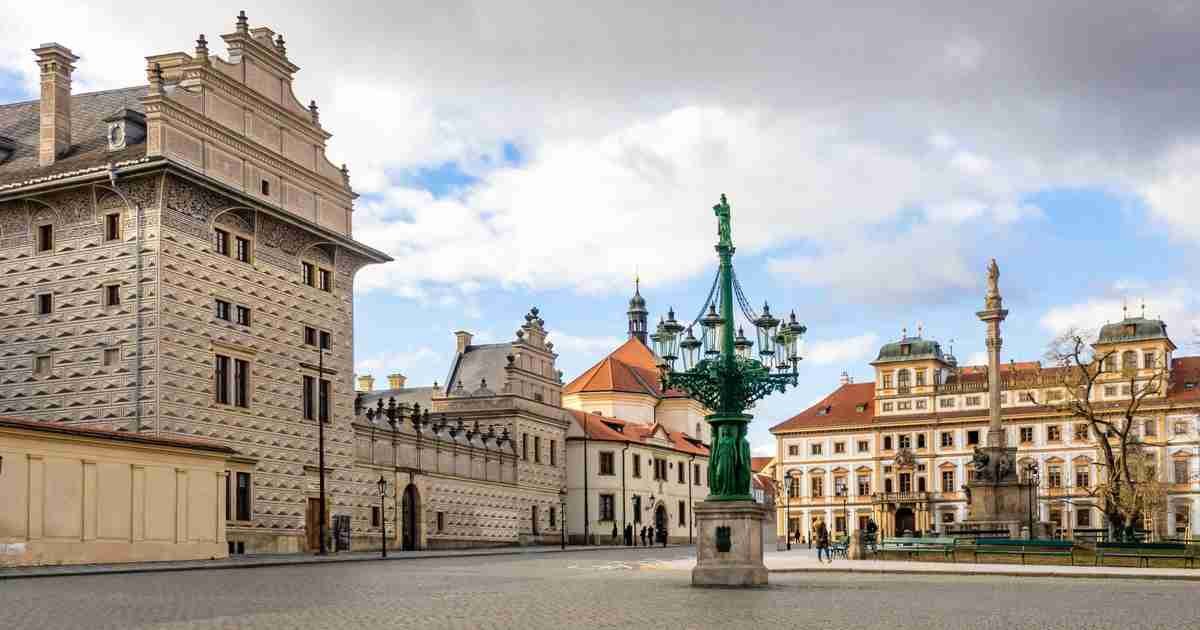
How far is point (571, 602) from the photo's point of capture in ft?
68.2

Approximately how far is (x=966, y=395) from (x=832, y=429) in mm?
10281

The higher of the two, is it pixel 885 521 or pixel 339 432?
pixel 339 432

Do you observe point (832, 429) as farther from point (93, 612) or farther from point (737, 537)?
point (93, 612)

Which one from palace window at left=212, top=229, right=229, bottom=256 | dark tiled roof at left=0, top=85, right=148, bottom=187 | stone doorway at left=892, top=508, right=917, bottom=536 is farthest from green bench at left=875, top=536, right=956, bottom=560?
stone doorway at left=892, top=508, right=917, bottom=536

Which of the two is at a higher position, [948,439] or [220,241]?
[220,241]

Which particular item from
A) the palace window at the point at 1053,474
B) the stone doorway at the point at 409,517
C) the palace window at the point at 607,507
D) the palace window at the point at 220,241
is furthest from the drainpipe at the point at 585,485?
the palace window at the point at 220,241

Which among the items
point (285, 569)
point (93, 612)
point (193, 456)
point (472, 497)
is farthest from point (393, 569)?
point (472, 497)

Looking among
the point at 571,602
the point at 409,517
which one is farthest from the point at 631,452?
the point at 571,602

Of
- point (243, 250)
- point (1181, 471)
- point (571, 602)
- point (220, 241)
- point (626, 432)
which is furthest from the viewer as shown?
point (1181, 471)

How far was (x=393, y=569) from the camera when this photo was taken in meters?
35.4

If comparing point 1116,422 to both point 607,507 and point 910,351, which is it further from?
point 607,507

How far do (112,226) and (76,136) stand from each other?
191 inches

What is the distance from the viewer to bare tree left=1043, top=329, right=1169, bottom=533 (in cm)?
4956

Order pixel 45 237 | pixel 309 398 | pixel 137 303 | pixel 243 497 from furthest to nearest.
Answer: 1. pixel 309 398
2. pixel 243 497
3. pixel 45 237
4. pixel 137 303
